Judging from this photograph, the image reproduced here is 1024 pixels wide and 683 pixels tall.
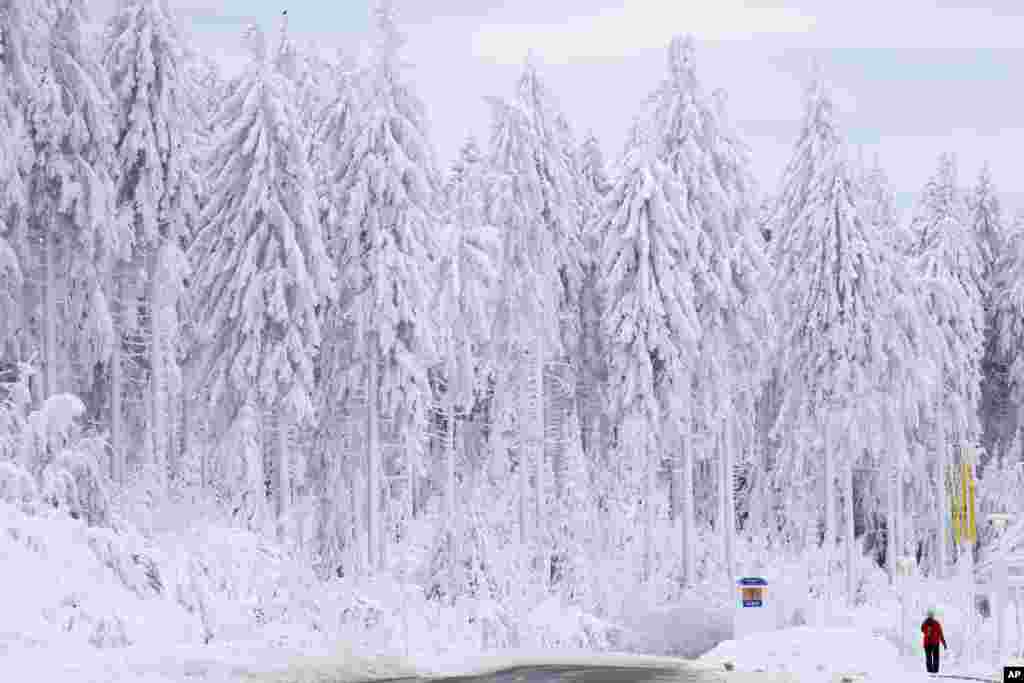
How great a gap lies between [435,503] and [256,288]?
11216mm

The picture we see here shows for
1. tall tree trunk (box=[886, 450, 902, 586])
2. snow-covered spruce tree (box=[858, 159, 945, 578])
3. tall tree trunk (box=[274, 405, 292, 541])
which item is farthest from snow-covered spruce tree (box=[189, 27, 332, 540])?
tall tree trunk (box=[886, 450, 902, 586])

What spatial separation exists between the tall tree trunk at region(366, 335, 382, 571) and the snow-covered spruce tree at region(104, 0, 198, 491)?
5.12m

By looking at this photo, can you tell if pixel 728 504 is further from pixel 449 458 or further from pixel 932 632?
pixel 932 632

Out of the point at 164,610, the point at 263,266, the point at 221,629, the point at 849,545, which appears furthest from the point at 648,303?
the point at 164,610

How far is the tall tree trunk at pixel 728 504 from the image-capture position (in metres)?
42.5

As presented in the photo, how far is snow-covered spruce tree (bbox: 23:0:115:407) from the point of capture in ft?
→ 112

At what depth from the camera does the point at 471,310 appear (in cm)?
3975

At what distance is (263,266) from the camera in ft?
119

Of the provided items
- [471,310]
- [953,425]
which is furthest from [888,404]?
[471,310]

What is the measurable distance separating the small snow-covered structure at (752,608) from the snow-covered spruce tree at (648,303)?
958 centimetres

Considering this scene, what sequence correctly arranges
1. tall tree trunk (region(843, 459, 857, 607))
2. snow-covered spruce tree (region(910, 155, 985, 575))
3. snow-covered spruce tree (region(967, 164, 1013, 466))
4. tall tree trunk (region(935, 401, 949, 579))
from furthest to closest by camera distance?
snow-covered spruce tree (region(967, 164, 1013, 466)), tall tree trunk (region(935, 401, 949, 579)), snow-covered spruce tree (region(910, 155, 985, 575)), tall tree trunk (region(843, 459, 857, 607))

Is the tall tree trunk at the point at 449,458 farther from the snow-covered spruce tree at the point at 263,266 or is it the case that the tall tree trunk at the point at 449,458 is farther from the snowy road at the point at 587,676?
the snowy road at the point at 587,676

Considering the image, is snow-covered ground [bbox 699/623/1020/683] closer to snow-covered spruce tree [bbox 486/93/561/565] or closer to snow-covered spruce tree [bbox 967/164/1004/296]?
snow-covered spruce tree [bbox 486/93/561/565]

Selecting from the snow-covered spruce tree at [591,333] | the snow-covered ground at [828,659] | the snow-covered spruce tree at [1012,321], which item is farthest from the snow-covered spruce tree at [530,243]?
the snow-covered spruce tree at [1012,321]
